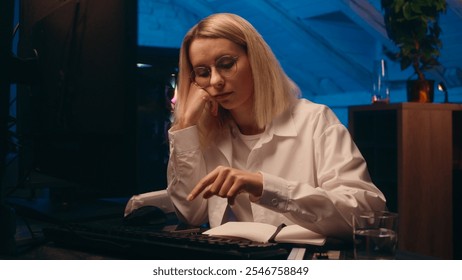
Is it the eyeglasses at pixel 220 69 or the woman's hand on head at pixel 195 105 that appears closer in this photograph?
the eyeglasses at pixel 220 69

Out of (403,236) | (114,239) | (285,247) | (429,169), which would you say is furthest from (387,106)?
(114,239)

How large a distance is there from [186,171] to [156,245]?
1.57 feet

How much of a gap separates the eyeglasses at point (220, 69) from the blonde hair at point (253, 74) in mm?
51

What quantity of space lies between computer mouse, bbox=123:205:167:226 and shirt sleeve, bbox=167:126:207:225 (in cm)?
14

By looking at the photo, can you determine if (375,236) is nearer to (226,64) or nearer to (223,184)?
(223,184)

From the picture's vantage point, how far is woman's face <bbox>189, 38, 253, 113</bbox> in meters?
1.02

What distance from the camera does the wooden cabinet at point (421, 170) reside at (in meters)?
1.89

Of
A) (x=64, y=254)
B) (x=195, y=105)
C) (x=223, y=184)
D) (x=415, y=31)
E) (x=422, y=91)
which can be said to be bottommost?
(x=64, y=254)

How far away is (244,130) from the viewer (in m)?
1.19

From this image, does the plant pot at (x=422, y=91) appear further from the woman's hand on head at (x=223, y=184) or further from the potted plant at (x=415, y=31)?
the woman's hand on head at (x=223, y=184)

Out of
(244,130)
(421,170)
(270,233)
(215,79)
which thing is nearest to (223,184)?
(270,233)

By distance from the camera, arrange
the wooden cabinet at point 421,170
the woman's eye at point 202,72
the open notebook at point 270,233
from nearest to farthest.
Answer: the open notebook at point 270,233 < the woman's eye at point 202,72 < the wooden cabinet at point 421,170

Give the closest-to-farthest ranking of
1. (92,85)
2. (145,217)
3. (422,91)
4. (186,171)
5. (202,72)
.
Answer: (92,85) → (145,217) → (202,72) → (186,171) → (422,91)

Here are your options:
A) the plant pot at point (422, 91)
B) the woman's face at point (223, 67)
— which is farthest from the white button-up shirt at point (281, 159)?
the plant pot at point (422, 91)
